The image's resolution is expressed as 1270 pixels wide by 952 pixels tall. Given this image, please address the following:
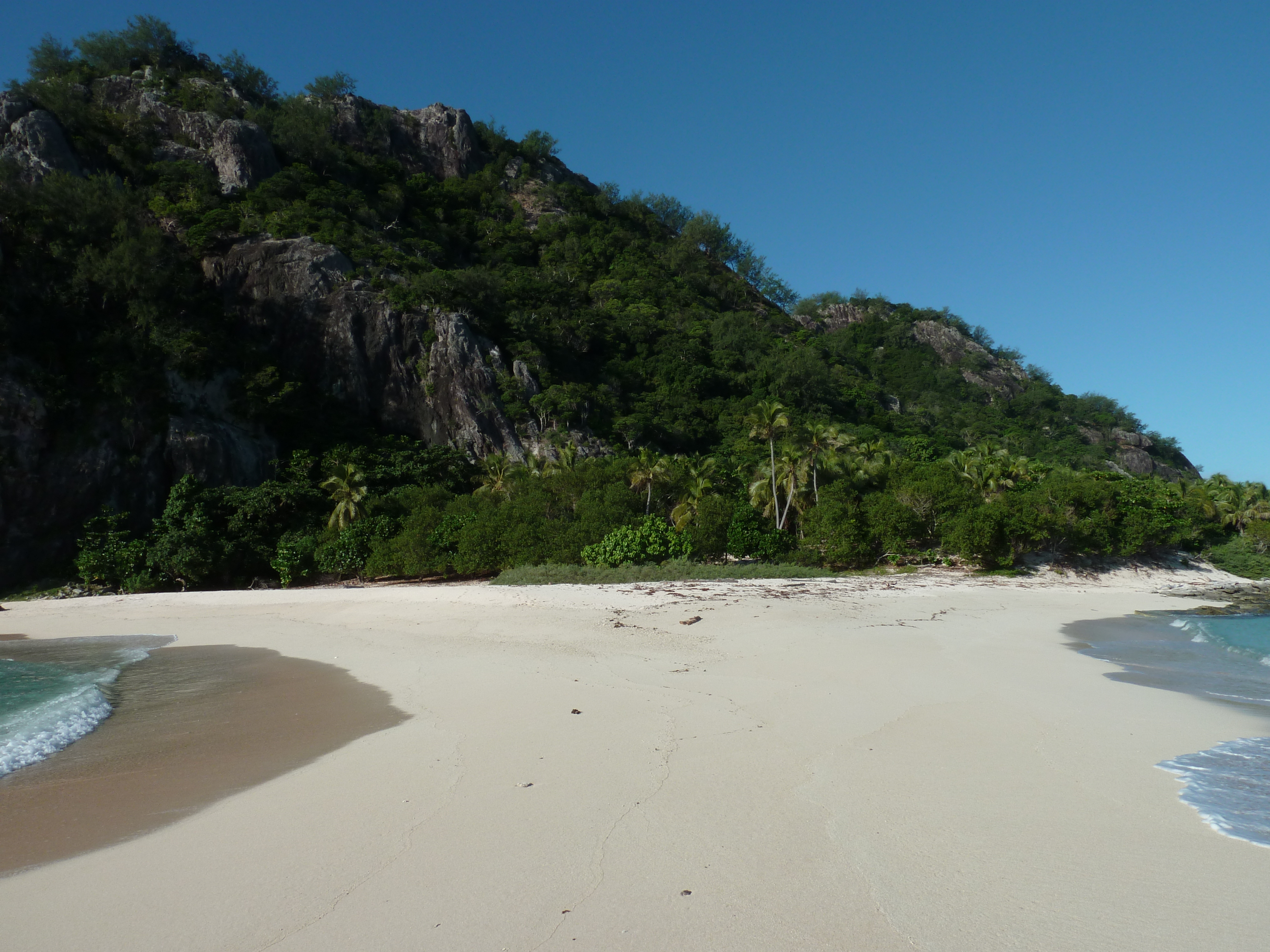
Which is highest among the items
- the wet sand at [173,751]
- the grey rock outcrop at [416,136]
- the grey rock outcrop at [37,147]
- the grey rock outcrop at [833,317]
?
the grey rock outcrop at [416,136]

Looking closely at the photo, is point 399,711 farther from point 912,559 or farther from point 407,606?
point 912,559

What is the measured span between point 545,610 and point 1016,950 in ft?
51.8

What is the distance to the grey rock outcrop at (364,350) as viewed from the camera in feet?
175

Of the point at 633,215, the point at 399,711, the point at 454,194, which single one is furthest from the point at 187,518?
the point at 633,215

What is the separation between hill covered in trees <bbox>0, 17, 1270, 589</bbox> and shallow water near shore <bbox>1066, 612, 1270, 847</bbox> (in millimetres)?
13248

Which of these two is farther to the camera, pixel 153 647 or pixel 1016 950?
pixel 153 647

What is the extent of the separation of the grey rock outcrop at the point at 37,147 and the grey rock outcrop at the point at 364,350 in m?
12.4

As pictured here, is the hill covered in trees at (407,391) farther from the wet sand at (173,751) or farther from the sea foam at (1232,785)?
the sea foam at (1232,785)

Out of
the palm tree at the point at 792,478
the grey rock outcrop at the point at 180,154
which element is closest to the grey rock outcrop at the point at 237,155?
the grey rock outcrop at the point at 180,154

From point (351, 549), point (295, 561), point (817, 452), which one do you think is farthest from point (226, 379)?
point (817, 452)

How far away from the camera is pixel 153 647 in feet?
55.1

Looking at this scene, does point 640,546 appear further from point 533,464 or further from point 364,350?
point 364,350

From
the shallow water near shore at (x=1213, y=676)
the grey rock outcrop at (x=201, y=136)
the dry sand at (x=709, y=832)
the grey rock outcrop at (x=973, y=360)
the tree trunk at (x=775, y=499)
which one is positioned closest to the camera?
the dry sand at (x=709, y=832)

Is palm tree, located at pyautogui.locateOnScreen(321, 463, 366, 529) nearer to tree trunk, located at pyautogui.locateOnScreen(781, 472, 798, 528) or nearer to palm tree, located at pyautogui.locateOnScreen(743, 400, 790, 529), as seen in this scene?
palm tree, located at pyautogui.locateOnScreen(743, 400, 790, 529)
